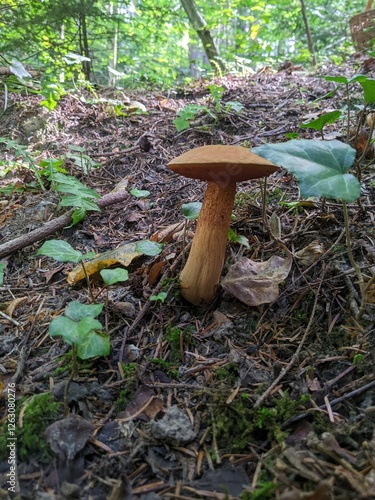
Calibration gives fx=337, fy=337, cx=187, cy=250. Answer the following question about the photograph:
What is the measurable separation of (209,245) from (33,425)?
1.15 m

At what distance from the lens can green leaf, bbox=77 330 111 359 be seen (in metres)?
1.49

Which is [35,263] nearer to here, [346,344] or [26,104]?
[346,344]

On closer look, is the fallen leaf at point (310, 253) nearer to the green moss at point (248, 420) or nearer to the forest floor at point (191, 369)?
the forest floor at point (191, 369)

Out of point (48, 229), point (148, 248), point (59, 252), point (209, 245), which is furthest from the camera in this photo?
point (48, 229)

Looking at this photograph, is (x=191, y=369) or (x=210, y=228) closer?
(x=191, y=369)

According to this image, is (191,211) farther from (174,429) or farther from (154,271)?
(174,429)

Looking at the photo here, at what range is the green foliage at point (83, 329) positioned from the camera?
4.45 feet

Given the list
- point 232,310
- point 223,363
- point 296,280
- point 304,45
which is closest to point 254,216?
point 296,280

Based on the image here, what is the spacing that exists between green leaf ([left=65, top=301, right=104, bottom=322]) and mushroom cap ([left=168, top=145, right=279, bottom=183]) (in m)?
0.75

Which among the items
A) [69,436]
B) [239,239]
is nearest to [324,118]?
[239,239]

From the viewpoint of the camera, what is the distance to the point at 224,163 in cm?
146

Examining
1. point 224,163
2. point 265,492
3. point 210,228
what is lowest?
point 265,492

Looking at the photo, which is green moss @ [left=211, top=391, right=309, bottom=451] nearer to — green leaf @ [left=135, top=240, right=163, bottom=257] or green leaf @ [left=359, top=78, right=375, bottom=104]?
green leaf @ [left=135, top=240, right=163, bottom=257]

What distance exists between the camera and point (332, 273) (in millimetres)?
1916
